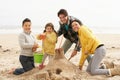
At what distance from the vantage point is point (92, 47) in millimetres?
5832

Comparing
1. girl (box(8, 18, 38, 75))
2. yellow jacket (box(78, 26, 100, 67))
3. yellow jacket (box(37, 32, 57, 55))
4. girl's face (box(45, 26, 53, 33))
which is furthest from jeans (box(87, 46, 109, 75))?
girl (box(8, 18, 38, 75))

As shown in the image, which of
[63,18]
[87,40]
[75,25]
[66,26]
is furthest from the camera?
[66,26]

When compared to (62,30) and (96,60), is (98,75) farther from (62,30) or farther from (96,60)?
(62,30)

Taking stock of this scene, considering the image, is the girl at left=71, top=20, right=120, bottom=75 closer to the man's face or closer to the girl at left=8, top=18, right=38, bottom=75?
the man's face

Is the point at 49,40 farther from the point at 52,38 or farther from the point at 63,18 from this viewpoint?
the point at 63,18

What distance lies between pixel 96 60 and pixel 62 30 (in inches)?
38.0

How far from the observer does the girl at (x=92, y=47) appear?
575 centimetres

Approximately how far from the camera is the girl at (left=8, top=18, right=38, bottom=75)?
618cm

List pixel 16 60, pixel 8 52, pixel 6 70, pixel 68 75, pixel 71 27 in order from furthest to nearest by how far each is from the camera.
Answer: pixel 8 52
pixel 16 60
pixel 6 70
pixel 71 27
pixel 68 75

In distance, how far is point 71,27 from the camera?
619 cm

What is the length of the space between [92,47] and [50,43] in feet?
3.02

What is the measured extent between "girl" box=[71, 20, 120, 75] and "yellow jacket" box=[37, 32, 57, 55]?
0.54 metres

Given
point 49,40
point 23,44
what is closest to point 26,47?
point 23,44

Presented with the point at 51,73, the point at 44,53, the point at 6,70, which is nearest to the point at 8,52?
the point at 6,70
